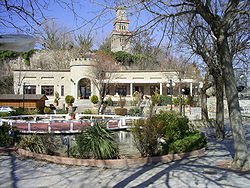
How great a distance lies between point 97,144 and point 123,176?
143cm

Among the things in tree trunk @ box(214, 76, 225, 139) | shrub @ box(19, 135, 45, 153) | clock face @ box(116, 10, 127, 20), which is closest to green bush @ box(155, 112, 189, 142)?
tree trunk @ box(214, 76, 225, 139)

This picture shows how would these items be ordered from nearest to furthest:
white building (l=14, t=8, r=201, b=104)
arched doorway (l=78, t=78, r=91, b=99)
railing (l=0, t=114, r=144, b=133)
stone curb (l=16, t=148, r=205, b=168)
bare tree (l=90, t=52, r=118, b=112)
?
stone curb (l=16, t=148, r=205, b=168) → railing (l=0, t=114, r=144, b=133) → bare tree (l=90, t=52, r=118, b=112) → white building (l=14, t=8, r=201, b=104) → arched doorway (l=78, t=78, r=91, b=99)

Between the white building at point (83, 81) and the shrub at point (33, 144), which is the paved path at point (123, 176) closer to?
the shrub at point (33, 144)

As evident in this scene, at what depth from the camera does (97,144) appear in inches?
273

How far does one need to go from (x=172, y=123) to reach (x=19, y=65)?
46.8m

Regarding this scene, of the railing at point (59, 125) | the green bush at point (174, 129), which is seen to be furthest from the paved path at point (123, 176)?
the railing at point (59, 125)

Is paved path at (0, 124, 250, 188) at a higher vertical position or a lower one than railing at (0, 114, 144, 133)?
lower

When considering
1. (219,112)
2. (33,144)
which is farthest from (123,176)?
(219,112)

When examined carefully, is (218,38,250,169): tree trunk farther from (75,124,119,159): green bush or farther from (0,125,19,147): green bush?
(0,125,19,147): green bush

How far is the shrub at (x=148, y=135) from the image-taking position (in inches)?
290

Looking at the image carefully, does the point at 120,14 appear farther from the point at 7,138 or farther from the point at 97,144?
A: the point at 7,138

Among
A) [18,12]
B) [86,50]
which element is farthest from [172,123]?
[86,50]

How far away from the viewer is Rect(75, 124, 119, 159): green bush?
693 cm

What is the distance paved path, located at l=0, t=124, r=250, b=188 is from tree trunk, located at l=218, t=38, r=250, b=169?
48 centimetres
